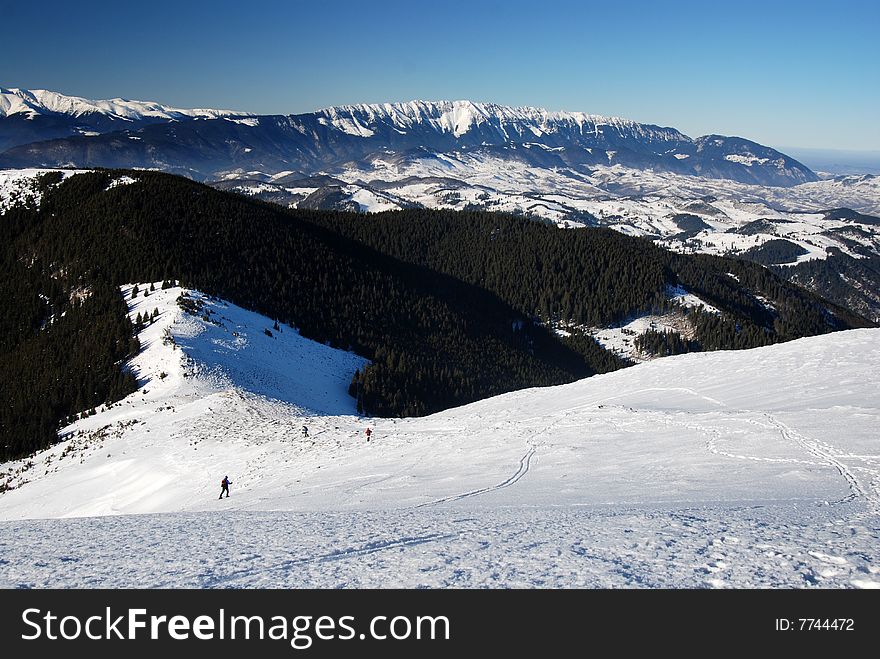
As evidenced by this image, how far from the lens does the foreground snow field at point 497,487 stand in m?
11.5

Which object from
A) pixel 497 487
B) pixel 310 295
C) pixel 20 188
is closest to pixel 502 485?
pixel 497 487

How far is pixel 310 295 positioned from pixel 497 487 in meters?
97.7

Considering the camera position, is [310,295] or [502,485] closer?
[502,485]

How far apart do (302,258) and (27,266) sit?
51.3 m

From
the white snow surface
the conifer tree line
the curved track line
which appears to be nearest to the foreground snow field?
the curved track line

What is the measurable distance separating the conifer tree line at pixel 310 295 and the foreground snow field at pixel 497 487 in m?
19.4

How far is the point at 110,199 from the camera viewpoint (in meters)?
116

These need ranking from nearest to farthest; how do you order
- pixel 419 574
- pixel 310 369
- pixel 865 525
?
pixel 419 574, pixel 865 525, pixel 310 369

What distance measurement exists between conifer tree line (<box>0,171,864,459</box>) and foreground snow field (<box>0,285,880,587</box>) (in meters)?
19.4

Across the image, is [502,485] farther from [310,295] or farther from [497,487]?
[310,295]

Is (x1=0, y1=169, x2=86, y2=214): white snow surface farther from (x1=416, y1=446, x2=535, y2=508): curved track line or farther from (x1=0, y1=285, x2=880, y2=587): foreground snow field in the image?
(x1=416, y1=446, x2=535, y2=508): curved track line

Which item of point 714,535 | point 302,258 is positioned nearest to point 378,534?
point 714,535

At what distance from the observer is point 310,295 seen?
11419 centimetres
